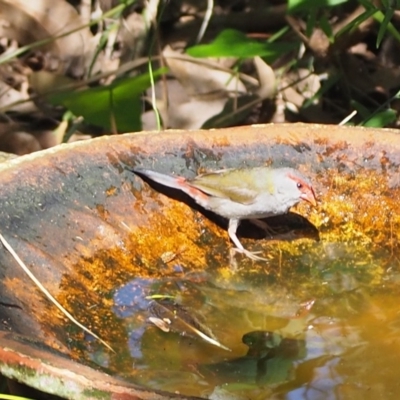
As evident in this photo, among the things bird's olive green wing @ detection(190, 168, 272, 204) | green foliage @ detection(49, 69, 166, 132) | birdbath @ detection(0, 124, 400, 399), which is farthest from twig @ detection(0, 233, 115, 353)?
green foliage @ detection(49, 69, 166, 132)

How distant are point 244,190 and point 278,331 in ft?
1.84

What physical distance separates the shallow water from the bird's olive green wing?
0.25m

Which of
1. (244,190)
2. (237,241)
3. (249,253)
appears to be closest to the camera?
(249,253)

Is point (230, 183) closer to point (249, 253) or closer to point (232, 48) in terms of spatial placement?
point (249, 253)

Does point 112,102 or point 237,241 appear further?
point 112,102

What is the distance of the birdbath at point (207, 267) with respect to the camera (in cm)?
164

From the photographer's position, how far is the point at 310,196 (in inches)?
87.5

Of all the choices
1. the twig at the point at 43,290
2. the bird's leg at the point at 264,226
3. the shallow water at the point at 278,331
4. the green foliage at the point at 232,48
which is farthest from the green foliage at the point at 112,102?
the twig at the point at 43,290

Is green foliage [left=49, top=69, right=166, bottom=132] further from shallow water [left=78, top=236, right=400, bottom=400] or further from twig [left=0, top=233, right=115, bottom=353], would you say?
twig [left=0, top=233, right=115, bottom=353]

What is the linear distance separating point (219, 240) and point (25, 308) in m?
0.75

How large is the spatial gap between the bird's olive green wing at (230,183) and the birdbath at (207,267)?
42 millimetres

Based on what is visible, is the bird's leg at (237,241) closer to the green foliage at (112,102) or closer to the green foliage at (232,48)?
the green foliage at (112,102)

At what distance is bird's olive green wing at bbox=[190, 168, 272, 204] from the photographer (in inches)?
87.4

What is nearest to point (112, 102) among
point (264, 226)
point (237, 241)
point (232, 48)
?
point (232, 48)
